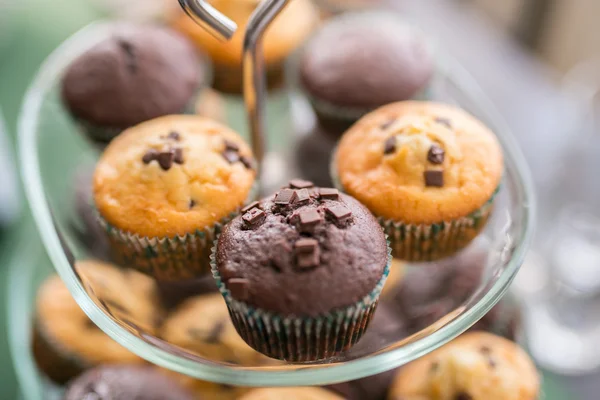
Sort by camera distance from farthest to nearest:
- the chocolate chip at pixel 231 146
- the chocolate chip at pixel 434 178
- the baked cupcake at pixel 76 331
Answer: the baked cupcake at pixel 76 331 → the chocolate chip at pixel 231 146 → the chocolate chip at pixel 434 178

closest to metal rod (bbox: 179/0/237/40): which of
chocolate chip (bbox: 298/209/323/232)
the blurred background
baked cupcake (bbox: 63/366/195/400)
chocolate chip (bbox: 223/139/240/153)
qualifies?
chocolate chip (bbox: 223/139/240/153)

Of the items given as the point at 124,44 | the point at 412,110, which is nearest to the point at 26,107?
the point at 124,44

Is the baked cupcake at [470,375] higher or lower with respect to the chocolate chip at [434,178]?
lower

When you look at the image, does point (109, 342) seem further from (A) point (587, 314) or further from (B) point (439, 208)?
(A) point (587, 314)

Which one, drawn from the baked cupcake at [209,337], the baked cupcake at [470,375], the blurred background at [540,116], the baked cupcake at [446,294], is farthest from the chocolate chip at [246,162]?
the blurred background at [540,116]

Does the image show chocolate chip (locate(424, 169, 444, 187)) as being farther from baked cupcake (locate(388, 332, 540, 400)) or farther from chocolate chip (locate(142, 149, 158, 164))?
chocolate chip (locate(142, 149, 158, 164))

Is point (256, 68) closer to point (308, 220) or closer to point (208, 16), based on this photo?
point (208, 16)

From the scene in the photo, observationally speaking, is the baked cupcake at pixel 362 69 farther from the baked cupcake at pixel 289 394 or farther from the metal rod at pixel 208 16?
the baked cupcake at pixel 289 394
